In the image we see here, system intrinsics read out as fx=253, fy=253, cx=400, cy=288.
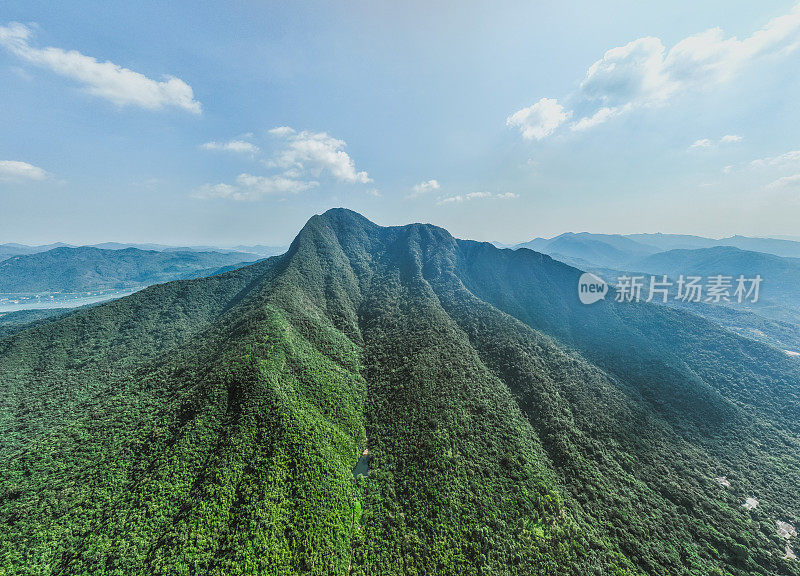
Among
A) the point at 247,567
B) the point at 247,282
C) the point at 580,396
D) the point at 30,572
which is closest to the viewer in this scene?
the point at 30,572

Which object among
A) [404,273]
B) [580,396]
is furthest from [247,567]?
[404,273]

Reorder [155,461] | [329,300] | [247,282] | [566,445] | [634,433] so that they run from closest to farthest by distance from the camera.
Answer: [155,461]
[566,445]
[634,433]
[329,300]
[247,282]

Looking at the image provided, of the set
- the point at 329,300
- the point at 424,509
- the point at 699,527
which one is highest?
the point at 329,300


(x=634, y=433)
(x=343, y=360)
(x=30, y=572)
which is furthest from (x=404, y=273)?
(x=30, y=572)

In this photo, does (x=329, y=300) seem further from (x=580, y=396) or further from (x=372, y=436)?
(x=580, y=396)

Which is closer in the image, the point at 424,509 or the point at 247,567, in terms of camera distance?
the point at 247,567

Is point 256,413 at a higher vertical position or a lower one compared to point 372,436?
higher

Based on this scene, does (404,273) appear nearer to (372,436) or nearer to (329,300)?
(329,300)
